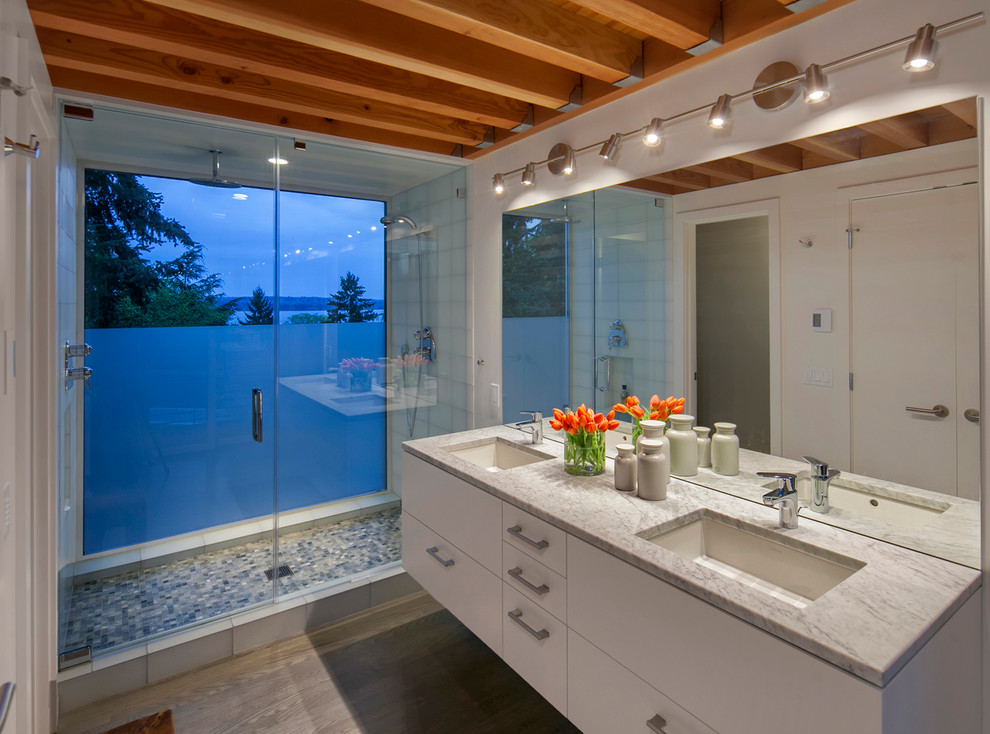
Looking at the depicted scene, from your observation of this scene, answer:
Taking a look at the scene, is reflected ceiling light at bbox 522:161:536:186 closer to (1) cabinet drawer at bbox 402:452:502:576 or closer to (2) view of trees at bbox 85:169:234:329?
(1) cabinet drawer at bbox 402:452:502:576

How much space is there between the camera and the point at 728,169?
176 centimetres

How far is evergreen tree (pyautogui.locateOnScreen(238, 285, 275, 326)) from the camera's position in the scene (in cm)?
257

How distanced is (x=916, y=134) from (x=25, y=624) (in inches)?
109

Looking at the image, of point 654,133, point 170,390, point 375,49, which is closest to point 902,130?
point 654,133

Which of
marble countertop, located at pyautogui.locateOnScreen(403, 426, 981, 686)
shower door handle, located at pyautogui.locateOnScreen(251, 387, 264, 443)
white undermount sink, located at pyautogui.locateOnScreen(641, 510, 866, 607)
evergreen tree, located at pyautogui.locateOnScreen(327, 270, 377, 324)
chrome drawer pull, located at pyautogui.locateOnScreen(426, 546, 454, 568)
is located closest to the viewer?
marble countertop, located at pyautogui.locateOnScreen(403, 426, 981, 686)

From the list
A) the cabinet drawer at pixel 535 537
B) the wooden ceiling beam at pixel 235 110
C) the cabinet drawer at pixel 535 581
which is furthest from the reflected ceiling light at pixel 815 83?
the wooden ceiling beam at pixel 235 110

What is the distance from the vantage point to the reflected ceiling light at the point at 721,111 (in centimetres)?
169

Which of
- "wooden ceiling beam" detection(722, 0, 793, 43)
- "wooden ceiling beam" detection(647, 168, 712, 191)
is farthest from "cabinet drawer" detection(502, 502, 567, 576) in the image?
"wooden ceiling beam" detection(722, 0, 793, 43)

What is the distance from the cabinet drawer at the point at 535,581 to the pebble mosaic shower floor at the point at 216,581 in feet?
4.43

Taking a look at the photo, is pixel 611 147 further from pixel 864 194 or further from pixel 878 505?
pixel 878 505

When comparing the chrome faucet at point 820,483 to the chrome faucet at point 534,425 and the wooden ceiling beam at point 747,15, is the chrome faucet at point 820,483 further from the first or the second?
the wooden ceiling beam at point 747,15

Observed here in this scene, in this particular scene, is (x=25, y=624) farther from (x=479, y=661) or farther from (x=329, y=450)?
(x=479, y=661)

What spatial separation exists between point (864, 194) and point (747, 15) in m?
0.62

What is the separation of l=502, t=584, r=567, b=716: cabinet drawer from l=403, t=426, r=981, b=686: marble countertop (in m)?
0.30
